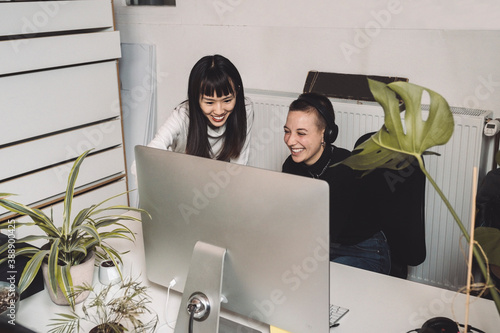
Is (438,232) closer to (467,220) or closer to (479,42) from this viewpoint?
(467,220)

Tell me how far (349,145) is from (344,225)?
2.43 ft

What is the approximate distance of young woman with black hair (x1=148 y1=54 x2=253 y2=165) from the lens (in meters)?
2.10

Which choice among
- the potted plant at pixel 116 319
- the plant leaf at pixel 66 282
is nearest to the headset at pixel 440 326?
the potted plant at pixel 116 319

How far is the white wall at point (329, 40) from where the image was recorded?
2.27 meters

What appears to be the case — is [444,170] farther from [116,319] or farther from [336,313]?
[116,319]

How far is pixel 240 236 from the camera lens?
3.58 ft

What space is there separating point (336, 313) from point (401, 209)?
768 mm

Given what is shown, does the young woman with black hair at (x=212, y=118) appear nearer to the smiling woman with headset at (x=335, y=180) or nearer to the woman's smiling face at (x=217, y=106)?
the woman's smiling face at (x=217, y=106)

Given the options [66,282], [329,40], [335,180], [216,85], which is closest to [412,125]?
[66,282]

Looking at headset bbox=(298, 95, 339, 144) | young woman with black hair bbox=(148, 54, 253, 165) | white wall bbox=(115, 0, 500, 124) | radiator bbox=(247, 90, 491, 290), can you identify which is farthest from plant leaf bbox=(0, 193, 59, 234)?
white wall bbox=(115, 0, 500, 124)

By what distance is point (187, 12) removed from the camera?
3.14 m

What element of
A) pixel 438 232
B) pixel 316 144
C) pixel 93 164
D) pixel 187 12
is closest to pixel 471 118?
pixel 438 232

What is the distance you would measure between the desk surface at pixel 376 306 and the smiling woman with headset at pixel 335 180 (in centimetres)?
38

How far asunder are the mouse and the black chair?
0.82 metres
